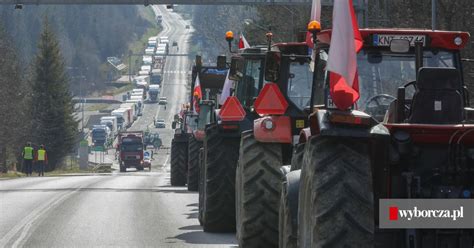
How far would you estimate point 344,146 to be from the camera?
343 inches

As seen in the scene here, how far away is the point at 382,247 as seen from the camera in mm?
9352

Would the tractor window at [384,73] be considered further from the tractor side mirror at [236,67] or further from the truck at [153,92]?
the truck at [153,92]

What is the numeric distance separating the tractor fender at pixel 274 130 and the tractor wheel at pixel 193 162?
46.8 feet

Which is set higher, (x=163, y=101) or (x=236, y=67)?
(x=163, y=101)

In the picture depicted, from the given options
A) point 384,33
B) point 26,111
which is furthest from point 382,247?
point 26,111

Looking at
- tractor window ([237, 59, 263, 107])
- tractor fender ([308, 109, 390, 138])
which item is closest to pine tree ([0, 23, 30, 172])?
tractor window ([237, 59, 263, 107])

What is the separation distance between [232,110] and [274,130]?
310 cm

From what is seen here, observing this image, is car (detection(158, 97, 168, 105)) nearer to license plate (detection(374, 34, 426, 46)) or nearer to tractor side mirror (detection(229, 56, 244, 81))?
tractor side mirror (detection(229, 56, 244, 81))

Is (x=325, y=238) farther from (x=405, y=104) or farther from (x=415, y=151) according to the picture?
(x=405, y=104)

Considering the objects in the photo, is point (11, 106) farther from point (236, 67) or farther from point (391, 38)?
point (391, 38)

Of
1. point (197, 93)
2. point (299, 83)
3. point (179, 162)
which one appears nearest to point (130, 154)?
point (179, 162)

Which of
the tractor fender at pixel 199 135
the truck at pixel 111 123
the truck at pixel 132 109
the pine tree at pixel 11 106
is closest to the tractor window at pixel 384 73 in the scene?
the tractor fender at pixel 199 135

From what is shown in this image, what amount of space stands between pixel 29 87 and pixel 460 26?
62.5 m

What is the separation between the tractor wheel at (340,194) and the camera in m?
8.40
